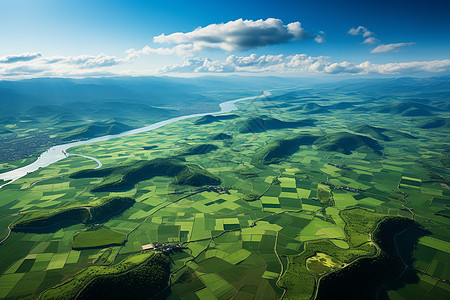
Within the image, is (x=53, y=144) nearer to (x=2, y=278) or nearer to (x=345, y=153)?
(x=2, y=278)

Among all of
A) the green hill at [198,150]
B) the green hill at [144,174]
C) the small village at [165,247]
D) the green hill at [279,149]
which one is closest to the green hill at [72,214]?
the green hill at [144,174]

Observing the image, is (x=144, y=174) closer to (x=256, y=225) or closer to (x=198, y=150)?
(x=198, y=150)

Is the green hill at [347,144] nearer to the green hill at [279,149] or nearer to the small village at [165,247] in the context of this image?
the green hill at [279,149]

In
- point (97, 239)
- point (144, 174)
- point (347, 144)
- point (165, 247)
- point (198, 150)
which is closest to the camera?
point (165, 247)

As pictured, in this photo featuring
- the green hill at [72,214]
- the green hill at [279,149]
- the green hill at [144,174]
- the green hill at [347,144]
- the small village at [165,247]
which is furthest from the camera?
the green hill at [347,144]

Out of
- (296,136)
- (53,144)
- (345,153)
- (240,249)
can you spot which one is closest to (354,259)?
(240,249)

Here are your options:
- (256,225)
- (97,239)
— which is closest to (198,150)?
(256,225)

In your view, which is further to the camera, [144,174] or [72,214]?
[144,174]

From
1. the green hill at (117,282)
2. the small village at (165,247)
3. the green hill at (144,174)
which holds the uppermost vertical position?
the green hill at (117,282)
